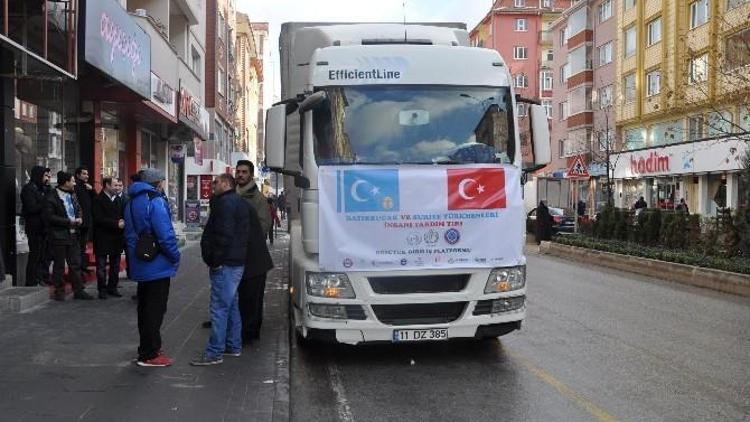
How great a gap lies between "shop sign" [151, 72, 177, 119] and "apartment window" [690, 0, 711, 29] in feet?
89.3

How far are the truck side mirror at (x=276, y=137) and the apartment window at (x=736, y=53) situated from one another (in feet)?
39.2

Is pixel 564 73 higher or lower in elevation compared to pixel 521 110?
higher

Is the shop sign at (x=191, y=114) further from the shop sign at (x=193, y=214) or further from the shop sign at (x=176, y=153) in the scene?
the shop sign at (x=193, y=214)

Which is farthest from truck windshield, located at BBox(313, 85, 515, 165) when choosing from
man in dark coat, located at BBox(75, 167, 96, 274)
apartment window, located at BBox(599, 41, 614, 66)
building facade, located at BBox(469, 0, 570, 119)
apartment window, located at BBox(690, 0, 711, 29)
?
building facade, located at BBox(469, 0, 570, 119)

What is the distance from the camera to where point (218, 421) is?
5.15 meters

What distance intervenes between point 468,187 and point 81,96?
9.93 meters

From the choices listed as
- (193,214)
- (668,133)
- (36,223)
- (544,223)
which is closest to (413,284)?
(36,223)

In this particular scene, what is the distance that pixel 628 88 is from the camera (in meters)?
45.9

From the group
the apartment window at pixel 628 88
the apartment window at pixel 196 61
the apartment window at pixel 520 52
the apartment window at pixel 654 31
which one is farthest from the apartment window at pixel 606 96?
A: the apartment window at pixel 520 52

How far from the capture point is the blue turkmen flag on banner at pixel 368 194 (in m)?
7.05

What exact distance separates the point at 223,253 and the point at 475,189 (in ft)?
7.82

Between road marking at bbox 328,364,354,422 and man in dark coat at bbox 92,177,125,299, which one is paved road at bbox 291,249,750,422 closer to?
road marking at bbox 328,364,354,422

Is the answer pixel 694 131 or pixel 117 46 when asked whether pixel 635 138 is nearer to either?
pixel 694 131

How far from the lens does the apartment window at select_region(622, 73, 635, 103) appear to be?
45213 millimetres
